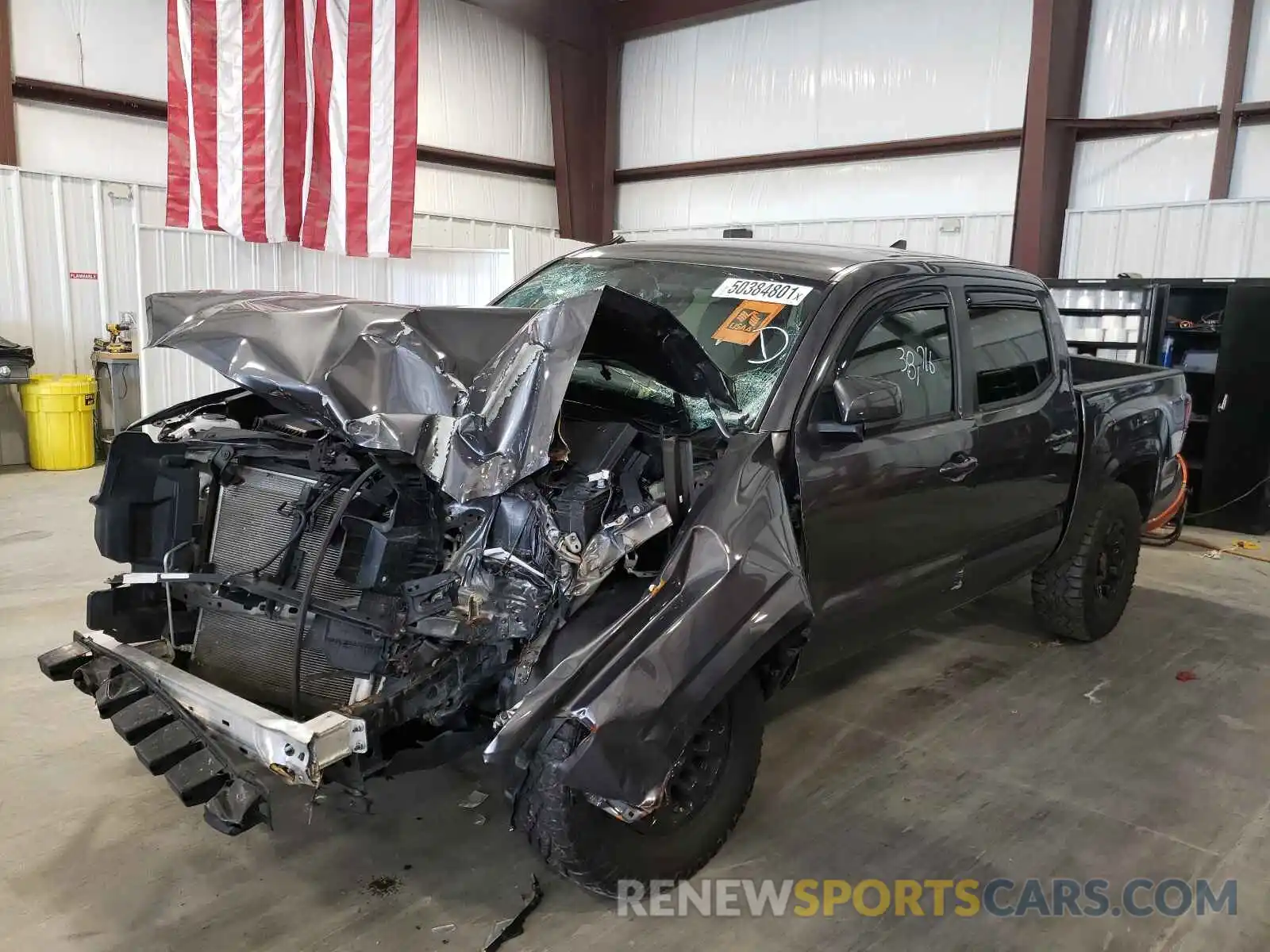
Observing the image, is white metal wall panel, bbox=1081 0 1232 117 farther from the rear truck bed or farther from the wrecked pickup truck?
the wrecked pickup truck

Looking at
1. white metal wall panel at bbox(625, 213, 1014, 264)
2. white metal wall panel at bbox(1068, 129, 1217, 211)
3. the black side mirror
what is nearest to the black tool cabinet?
white metal wall panel at bbox(1068, 129, 1217, 211)

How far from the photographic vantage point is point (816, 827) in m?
2.72

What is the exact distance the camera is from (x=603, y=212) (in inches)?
521

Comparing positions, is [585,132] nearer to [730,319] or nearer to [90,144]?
[90,144]

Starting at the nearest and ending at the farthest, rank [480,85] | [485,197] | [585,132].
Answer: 1. [480,85]
2. [485,197]
3. [585,132]

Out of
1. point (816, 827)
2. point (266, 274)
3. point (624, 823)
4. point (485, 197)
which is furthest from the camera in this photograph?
point (485, 197)

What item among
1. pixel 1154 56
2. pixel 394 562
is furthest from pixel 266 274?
pixel 1154 56

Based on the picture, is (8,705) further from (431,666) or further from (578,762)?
(578,762)

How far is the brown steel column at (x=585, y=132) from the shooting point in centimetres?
1253

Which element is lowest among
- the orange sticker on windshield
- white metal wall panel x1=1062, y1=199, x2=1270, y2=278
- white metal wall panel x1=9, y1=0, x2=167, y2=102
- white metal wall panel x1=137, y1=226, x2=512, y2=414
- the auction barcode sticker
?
the orange sticker on windshield

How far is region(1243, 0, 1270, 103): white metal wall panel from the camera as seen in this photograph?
7.85 m

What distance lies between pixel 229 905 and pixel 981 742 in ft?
8.47

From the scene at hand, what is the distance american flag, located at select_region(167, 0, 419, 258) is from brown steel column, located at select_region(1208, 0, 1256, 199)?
7790 mm

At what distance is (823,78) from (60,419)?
9.27 metres
